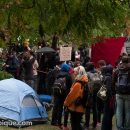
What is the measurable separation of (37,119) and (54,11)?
26.7 feet

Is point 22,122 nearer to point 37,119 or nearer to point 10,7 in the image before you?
point 37,119

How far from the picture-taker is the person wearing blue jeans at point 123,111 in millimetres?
9414

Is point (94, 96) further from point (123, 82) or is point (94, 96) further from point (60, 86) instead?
point (123, 82)

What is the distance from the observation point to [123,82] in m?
9.41

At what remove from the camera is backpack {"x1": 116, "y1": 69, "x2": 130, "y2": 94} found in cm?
932

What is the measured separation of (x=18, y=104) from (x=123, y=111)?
13.1 ft

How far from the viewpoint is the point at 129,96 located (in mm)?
9367

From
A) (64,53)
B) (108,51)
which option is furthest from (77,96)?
(108,51)

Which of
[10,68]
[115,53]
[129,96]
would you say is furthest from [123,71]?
[10,68]

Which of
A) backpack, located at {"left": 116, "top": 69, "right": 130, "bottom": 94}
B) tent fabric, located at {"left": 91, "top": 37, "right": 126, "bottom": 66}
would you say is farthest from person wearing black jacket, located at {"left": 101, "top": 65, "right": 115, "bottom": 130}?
tent fabric, located at {"left": 91, "top": 37, "right": 126, "bottom": 66}

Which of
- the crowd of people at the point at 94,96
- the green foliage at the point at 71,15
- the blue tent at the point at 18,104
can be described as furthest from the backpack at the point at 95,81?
the green foliage at the point at 71,15

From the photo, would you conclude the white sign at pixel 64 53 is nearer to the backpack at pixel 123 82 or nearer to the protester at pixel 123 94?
the protester at pixel 123 94

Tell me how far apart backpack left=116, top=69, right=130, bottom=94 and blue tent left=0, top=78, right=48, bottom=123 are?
3952 millimetres

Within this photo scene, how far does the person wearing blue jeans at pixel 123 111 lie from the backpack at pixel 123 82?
13cm
